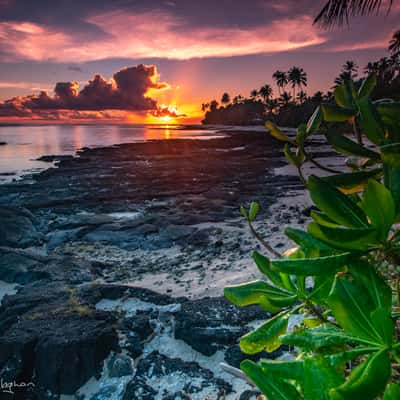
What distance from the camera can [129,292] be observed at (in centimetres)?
485

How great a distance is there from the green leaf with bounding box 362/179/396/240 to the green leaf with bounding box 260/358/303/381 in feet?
1.04

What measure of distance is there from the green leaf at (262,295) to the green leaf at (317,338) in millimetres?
206

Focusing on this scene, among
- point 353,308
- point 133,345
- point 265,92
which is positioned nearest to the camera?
point 353,308

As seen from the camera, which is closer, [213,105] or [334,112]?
[334,112]

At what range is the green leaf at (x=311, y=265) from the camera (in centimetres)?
56

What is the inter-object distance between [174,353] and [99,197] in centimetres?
1015

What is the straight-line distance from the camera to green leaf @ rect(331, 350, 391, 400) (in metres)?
0.47

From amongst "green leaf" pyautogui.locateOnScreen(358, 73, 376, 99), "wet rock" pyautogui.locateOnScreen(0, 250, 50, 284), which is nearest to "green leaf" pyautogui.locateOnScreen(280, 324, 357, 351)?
"green leaf" pyautogui.locateOnScreen(358, 73, 376, 99)

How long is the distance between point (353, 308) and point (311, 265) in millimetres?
117

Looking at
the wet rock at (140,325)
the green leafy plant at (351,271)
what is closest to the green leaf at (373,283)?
the green leafy plant at (351,271)

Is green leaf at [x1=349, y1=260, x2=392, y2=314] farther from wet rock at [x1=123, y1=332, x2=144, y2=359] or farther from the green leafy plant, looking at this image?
wet rock at [x1=123, y1=332, x2=144, y2=359]

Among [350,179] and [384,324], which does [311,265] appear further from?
[350,179]

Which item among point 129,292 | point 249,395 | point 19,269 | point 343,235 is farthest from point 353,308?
point 19,269

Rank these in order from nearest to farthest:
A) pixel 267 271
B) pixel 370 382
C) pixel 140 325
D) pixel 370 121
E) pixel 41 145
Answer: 1. pixel 370 382
2. pixel 370 121
3. pixel 267 271
4. pixel 140 325
5. pixel 41 145
